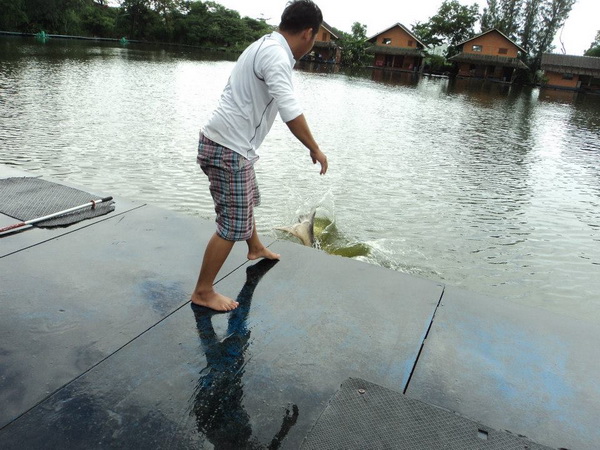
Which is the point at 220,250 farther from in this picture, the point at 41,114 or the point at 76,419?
the point at 41,114

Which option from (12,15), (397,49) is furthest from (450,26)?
(12,15)

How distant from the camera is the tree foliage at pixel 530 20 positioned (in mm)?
58906

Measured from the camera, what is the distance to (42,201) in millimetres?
3783

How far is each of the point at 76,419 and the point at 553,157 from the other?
1310 centimetres

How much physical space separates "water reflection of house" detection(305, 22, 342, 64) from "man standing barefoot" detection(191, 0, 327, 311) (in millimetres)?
59611

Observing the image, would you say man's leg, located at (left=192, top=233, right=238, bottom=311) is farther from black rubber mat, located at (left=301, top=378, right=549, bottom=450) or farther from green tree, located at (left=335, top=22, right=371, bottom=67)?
green tree, located at (left=335, top=22, right=371, bottom=67)

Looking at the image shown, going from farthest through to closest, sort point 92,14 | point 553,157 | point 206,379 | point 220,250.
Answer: point 92,14, point 553,157, point 220,250, point 206,379

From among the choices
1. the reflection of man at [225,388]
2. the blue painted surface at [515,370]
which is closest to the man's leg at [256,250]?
the reflection of man at [225,388]

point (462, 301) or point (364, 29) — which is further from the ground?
point (364, 29)

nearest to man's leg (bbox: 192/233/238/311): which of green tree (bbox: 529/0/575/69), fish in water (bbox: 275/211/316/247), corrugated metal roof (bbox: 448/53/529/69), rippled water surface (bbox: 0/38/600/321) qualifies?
fish in water (bbox: 275/211/316/247)

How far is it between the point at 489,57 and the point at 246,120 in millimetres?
52763

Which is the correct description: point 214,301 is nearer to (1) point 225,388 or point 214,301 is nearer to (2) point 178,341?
(2) point 178,341

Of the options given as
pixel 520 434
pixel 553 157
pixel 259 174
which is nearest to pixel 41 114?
pixel 259 174

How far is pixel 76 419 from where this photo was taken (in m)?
1.71
